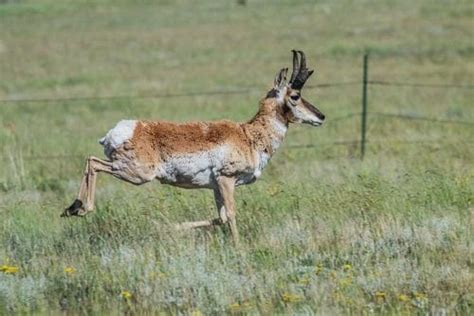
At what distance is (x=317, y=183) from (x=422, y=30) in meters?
26.2

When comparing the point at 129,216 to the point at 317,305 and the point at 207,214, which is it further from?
the point at 317,305

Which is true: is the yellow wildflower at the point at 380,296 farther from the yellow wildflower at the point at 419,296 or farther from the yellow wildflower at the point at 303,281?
the yellow wildflower at the point at 303,281

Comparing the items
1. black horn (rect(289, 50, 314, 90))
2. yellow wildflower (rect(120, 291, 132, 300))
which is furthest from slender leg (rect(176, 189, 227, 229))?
yellow wildflower (rect(120, 291, 132, 300))

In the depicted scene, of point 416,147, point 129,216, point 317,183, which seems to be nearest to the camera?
point 129,216

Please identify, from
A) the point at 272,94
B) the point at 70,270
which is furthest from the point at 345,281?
the point at 272,94

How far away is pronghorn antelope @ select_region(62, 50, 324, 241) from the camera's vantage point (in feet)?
31.4

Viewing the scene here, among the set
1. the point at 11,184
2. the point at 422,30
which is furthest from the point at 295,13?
the point at 11,184

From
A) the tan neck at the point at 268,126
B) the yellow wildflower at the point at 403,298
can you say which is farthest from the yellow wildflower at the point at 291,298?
the tan neck at the point at 268,126

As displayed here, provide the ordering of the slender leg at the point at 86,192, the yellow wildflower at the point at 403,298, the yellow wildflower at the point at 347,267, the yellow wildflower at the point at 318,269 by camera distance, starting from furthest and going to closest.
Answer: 1. the slender leg at the point at 86,192
2. the yellow wildflower at the point at 347,267
3. the yellow wildflower at the point at 318,269
4. the yellow wildflower at the point at 403,298

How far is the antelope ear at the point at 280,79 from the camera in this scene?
34.2 feet

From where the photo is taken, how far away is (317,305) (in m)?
7.36

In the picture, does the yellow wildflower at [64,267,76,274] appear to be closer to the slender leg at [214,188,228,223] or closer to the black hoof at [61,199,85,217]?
the black hoof at [61,199,85,217]

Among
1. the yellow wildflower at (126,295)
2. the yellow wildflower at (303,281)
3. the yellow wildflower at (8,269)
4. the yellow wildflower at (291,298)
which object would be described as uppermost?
the yellow wildflower at (8,269)

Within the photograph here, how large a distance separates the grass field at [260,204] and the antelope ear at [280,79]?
1.15 m
